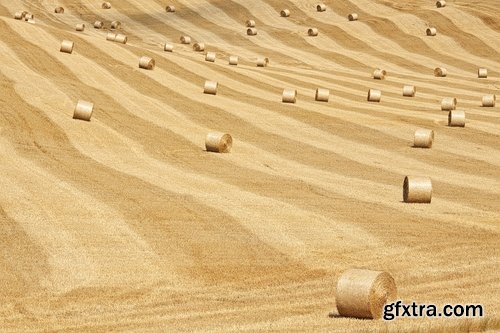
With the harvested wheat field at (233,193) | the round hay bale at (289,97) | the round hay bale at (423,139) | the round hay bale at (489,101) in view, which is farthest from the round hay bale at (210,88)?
the round hay bale at (423,139)

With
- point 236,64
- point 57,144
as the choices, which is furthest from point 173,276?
point 236,64

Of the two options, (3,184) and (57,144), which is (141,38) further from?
(3,184)

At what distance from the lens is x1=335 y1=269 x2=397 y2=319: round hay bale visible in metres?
12.9

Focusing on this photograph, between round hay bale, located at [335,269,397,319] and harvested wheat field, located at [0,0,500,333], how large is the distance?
0.02 metres

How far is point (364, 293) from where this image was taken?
1289 centimetres

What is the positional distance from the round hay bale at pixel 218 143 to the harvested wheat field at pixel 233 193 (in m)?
0.04

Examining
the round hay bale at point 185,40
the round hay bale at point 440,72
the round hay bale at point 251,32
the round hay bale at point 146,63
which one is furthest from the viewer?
the round hay bale at point 251,32

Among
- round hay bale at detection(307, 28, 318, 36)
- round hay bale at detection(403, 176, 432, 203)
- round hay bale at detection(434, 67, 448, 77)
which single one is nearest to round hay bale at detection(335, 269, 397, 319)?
round hay bale at detection(403, 176, 432, 203)

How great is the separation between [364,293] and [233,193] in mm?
9630

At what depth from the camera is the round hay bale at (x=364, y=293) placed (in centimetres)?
1287

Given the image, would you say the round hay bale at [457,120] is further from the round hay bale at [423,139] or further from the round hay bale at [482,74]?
the round hay bale at [482,74]

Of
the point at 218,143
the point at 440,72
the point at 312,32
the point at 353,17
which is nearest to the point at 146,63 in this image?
the point at 440,72

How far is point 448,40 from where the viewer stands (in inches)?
2453

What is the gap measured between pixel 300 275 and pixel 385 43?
156 feet
